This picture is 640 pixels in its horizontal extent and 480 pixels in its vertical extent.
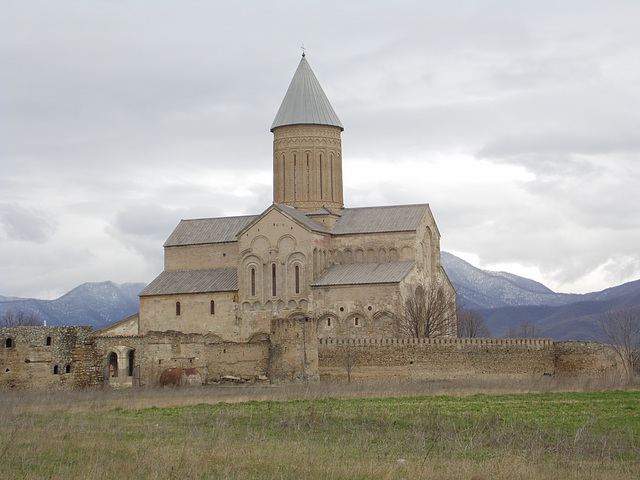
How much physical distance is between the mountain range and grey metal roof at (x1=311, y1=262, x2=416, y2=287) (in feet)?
218

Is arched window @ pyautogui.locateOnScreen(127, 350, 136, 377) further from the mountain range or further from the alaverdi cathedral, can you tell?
the mountain range

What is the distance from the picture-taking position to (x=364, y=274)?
150 feet

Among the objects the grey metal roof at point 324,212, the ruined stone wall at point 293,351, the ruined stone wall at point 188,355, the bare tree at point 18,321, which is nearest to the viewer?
the ruined stone wall at point 293,351

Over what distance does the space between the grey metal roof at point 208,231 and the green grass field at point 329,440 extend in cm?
2636

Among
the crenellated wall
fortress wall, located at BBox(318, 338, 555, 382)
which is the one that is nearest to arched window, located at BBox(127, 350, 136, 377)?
the crenellated wall

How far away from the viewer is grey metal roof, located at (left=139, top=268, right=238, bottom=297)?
160ft

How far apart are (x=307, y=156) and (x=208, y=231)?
22.9ft

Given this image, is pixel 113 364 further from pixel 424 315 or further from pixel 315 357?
pixel 424 315

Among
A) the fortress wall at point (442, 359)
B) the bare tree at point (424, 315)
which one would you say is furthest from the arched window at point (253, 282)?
the fortress wall at point (442, 359)

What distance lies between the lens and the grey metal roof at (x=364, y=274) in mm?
44812

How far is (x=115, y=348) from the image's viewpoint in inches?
1522

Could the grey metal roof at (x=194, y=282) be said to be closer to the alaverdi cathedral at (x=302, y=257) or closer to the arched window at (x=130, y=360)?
the alaverdi cathedral at (x=302, y=257)

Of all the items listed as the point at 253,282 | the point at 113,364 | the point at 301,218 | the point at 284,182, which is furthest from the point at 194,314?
the point at 113,364

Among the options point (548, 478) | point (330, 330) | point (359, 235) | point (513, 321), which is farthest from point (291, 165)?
point (513, 321)
